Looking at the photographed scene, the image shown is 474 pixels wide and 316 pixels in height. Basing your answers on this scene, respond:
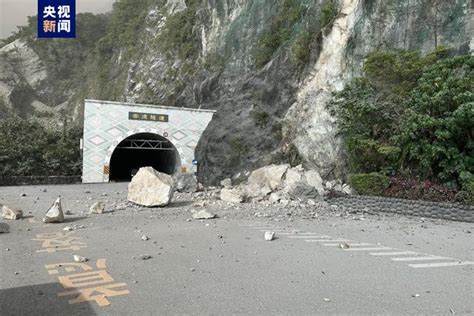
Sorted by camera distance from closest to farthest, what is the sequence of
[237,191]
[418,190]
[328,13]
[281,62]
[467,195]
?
[467,195], [418,190], [237,191], [328,13], [281,62]

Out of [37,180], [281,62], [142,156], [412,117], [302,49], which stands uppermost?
[302,49]

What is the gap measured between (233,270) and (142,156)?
92.5 ft

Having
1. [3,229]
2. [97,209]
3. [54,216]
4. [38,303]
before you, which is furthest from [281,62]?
[38,303]

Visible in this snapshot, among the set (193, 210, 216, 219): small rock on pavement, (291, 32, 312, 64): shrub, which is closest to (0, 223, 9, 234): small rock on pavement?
(193, 210, 216, 219): small rock on pavement

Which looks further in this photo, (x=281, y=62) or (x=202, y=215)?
(x=281, y=62)

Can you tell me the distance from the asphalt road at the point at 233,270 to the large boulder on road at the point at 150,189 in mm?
2620

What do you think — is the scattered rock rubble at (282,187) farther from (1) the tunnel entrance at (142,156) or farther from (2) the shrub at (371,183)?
(1) the tunnel entrance at (142,156)

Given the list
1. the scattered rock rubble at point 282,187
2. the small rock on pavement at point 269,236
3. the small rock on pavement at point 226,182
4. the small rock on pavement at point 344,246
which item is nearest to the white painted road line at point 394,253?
the small rock on pavement at point 344,246

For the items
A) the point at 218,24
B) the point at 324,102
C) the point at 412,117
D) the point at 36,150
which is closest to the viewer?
the point at 412,117

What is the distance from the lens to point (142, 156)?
32.1m

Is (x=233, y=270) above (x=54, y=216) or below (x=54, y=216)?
above

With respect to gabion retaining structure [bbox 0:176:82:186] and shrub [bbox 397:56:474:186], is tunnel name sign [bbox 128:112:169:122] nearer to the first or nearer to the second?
gabion retaining structure [bbox 0:176:82:186]

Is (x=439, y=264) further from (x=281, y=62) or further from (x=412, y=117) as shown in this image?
(x=281, y=62)

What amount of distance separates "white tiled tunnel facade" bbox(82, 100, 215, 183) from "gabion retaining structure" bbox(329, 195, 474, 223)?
1368 cm
